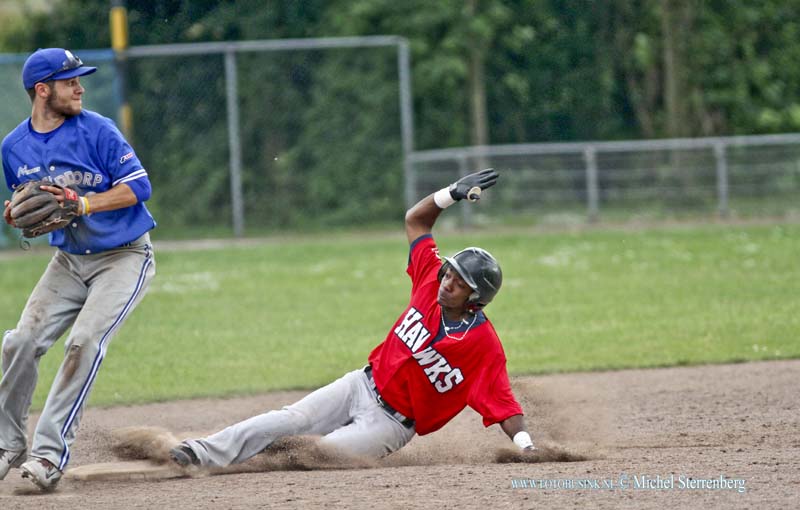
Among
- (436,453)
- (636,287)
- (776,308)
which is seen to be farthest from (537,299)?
(436,453)

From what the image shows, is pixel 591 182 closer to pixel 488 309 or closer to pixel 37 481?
pixel 488 309

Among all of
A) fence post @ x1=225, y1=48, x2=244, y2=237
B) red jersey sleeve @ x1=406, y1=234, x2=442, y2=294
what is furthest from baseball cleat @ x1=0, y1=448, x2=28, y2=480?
fence post @ x1=225, y1=48, x2=244, y2=237

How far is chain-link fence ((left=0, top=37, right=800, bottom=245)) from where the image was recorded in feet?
66.1

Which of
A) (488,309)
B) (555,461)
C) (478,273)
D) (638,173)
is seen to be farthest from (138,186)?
(638,173)

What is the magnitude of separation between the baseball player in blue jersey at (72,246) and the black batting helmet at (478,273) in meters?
1.79

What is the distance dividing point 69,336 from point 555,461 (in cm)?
277

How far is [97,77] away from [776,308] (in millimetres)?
12345

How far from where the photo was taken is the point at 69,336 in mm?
6266

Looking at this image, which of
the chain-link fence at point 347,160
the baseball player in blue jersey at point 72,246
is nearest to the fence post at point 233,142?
the chain-link fence at point 347,160

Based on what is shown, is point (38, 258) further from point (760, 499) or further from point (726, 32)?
point (726, 32)

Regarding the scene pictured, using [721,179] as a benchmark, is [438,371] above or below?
above

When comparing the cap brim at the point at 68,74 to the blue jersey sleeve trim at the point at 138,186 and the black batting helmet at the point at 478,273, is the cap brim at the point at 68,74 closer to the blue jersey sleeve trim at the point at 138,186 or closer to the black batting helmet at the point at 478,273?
the blue jersey sleeve trim at the point at 138,186

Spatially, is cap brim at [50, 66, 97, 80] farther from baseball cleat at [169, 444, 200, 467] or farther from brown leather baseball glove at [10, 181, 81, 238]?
baseball cleat at [169, 444, 200, 467]

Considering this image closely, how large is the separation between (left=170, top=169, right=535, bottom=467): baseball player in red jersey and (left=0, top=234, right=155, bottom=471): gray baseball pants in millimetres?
631
